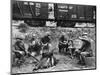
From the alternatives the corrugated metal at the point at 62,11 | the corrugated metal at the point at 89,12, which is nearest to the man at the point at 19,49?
the corrugated metal at the point at 62,11

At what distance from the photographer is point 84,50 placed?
6.08 ft

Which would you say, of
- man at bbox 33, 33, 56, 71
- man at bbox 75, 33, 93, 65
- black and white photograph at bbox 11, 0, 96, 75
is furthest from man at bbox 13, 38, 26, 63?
man at bbox 75, 33, 93, 65

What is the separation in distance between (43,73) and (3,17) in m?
0.75

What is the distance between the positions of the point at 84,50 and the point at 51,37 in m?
0.43

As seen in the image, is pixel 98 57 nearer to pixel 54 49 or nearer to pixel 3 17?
pixel 54 49

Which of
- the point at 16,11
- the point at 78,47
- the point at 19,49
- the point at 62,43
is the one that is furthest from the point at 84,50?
the point at 16,11

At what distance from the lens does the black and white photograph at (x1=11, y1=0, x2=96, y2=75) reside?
5.53 ft

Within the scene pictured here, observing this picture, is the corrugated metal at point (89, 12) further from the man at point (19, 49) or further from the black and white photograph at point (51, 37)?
the man at point (19, 49)

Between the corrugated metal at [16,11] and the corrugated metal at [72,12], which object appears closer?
the corrugated metal at [16,11]

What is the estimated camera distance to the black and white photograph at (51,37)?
5.53 feet

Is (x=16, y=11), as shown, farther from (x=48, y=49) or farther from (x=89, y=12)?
(x=89, y=12)

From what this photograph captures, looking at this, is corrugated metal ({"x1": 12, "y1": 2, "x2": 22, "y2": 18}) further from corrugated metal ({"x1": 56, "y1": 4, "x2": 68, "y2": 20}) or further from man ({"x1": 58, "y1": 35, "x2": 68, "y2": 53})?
man ({"x1": 58, "y1": 35, "x2": 68, "y2": 53})

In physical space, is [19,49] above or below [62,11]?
below

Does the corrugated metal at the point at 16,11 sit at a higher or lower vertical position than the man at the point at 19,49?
higher
